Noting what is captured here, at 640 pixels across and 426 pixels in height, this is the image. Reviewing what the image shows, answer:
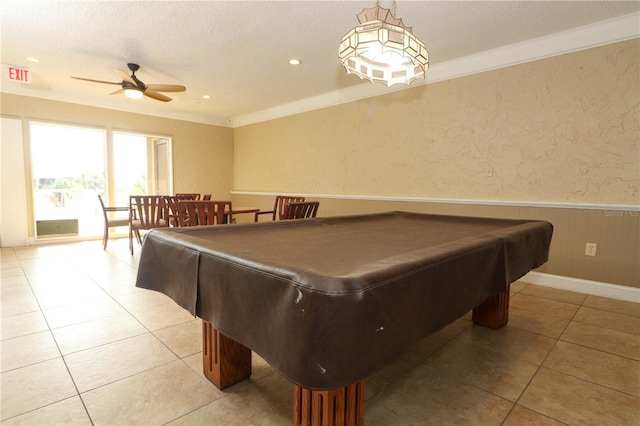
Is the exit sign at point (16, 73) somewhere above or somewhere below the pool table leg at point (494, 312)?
above

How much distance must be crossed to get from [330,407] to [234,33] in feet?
10.8

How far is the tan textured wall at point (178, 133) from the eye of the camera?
191 inches

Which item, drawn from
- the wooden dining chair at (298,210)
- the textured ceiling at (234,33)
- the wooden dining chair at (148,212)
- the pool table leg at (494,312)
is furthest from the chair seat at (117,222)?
the pool table leg at (494,312)

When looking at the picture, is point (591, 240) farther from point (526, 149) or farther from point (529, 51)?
point (529, 51)

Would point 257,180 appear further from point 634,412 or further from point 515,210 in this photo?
point 634,412

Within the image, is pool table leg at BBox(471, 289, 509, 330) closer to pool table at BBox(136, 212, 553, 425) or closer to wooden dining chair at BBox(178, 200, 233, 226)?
pool table at BBox(136, 212, 553, 425)

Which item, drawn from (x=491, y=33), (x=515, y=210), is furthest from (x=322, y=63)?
(x=515, y=210)

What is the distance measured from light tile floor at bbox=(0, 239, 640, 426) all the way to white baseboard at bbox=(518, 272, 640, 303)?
18 cm

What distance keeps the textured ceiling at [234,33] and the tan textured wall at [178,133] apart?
1.08ft

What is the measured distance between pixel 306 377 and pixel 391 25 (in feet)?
6.18

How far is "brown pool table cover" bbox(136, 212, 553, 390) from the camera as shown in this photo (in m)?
0.73

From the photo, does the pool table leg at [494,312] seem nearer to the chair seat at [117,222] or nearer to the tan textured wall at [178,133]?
the chair seat at [117,222]

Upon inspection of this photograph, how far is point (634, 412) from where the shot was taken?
135 centimetres

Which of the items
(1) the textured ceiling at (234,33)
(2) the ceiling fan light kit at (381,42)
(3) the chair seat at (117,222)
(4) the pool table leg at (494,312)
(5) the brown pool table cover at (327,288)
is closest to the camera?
(5) the brown pool table cover at (327,288)
